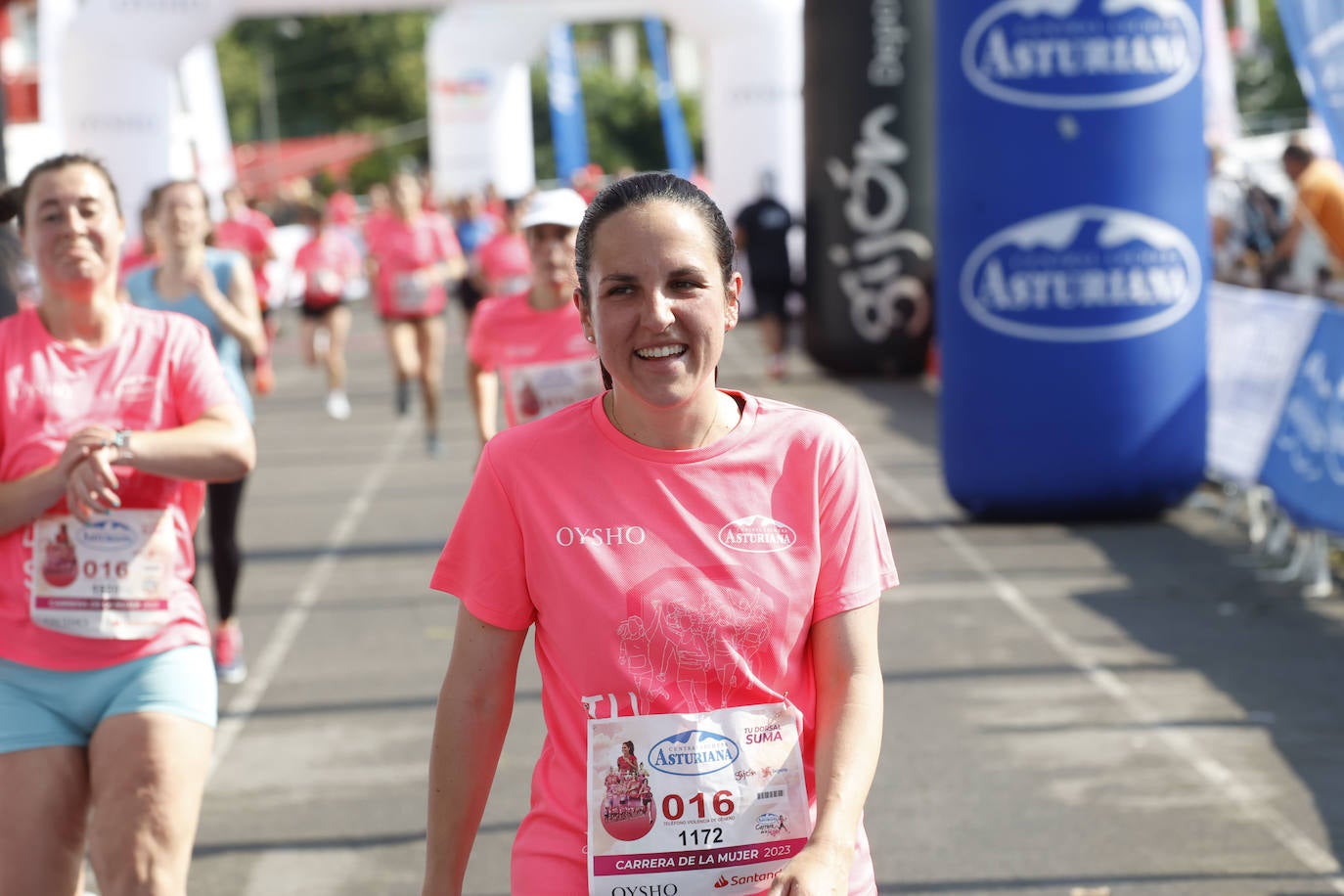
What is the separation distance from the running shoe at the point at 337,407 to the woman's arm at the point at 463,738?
571 inches

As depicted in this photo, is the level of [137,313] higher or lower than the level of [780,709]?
higher

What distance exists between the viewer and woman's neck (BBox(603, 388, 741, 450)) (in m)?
2.45

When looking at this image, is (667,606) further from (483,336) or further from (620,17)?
(620,17)

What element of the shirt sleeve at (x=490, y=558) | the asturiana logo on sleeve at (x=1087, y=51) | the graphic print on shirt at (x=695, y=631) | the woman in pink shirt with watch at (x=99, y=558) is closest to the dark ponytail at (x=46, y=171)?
the woman in pink shirt with watch at (x=99, y=558)

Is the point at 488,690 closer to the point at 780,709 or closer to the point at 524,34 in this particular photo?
the point at 780,709

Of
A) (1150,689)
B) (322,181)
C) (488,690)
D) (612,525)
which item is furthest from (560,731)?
(322,181)

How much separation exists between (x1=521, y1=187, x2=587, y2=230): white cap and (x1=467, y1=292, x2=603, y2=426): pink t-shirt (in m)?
0.35

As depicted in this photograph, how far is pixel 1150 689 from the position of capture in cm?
671

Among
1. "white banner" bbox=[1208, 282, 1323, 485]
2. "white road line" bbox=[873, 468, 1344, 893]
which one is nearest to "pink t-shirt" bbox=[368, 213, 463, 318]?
"white road line" bbox=[873, 468, 1344, 893]

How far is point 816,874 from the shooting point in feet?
7.41

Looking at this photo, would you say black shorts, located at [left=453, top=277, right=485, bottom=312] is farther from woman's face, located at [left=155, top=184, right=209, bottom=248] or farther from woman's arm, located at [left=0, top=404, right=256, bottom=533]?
woman's arm, located at [left=0, top=404, right=256, bottom=533]

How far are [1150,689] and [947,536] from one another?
3.29 m

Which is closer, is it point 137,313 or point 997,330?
point 137,313

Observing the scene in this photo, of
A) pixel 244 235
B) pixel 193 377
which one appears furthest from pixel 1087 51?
pixel 244 235
